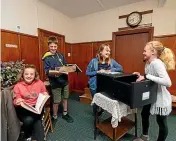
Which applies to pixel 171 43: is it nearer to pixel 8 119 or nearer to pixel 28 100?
pixel 28 100

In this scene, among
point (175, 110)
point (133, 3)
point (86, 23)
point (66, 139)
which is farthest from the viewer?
point (86, 23)

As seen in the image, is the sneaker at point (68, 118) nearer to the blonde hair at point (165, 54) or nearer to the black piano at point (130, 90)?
the black piano at point (130, 90)

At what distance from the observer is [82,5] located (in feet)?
10.7

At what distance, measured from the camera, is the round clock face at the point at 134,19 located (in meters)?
3.13

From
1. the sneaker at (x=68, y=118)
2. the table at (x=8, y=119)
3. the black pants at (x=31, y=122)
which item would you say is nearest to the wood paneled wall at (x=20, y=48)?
the table at (x=8, y=119)

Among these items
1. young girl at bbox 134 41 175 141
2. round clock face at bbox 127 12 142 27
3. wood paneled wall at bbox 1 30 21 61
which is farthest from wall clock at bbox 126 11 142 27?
wood paneled wall at bbox 1 30 21 61

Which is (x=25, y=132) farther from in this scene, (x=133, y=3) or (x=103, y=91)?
(x=133, y=3)

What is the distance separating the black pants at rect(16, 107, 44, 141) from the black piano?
0.93m

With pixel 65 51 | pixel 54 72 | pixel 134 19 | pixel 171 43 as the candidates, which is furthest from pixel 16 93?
pixel 171 43

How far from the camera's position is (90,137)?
1948 millimetres

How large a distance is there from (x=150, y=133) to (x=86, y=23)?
320cm

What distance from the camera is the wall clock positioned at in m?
3.12

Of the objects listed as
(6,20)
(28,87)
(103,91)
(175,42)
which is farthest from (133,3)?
(28,87)

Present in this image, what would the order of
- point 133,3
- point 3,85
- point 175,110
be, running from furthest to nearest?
point 133,3 < point 175,110 < point 3,85
